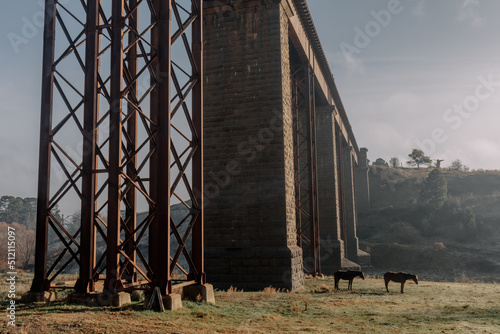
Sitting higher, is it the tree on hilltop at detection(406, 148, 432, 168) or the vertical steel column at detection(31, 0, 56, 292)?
the tree on hilltop at detection(406, 148, 432, 168)

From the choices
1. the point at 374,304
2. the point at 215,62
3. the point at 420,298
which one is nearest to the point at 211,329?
the point at 374,304

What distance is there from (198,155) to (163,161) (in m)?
1.78

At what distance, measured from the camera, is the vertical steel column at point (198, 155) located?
828 cm

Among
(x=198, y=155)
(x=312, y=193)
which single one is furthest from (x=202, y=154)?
(x=312, y=193)

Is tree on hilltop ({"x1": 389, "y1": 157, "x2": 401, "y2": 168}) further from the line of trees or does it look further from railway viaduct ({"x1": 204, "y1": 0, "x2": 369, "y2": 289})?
railway viaduct ({"x1": 204, "y1": 0, "x2": 369, "y2": 289})

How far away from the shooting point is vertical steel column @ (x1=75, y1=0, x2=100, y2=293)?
716cm

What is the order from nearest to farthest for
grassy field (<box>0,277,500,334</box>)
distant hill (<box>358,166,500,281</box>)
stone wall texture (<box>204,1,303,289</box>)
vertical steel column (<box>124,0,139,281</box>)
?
1. grassy field (<box>0,277,500,334</box>)
2. vertical steel column (<box>124,0,139,281</box>)
3. stone wall texture (<box>204,1,303,289</box>)
4. distant hill (<box>358,166,500,281</box>)

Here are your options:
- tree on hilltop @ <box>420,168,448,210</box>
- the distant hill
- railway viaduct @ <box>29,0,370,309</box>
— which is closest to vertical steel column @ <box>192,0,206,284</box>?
railway viaduct @ <box>29,0,370,309</box>

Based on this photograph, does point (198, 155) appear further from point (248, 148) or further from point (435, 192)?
point (435, 192)

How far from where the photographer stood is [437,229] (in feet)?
138

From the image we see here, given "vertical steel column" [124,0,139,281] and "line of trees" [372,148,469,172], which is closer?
"vertical steel column" [124,0,139,281]

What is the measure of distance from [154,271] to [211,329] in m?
1.48

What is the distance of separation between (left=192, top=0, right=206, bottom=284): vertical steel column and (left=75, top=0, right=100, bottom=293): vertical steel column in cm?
192

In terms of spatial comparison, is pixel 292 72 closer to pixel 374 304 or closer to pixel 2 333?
pixel 374 304
